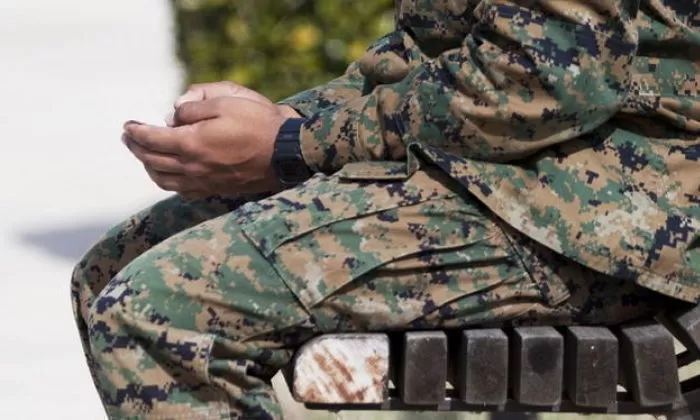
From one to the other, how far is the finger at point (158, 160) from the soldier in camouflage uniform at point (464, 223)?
0.65 ft

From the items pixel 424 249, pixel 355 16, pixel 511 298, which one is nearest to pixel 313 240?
pixel 424 249

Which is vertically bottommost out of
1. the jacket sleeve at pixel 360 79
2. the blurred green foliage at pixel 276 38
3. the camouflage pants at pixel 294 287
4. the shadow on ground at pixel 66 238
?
the shadow on ground at pixel 66 238

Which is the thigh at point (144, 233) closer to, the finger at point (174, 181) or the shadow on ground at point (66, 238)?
the finger at point (174, 181)

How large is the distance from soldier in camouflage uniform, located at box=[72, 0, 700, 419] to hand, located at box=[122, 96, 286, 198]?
12cm

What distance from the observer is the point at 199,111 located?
2.74 m

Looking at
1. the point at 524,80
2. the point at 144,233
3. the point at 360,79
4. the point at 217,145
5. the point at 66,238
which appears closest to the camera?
the point at 524,80

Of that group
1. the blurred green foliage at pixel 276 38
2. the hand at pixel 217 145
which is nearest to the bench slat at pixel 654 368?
the hand at pixel 217 145

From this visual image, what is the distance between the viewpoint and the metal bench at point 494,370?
2549 millimetres

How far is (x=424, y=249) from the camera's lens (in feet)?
8.27

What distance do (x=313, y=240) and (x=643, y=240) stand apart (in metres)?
0.52

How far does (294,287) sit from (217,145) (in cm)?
34

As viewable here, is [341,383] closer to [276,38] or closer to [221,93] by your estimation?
[221,93]

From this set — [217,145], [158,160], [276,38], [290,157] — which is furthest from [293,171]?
[276,38]

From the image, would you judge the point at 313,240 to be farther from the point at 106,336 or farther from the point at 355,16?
the point at 355,16
